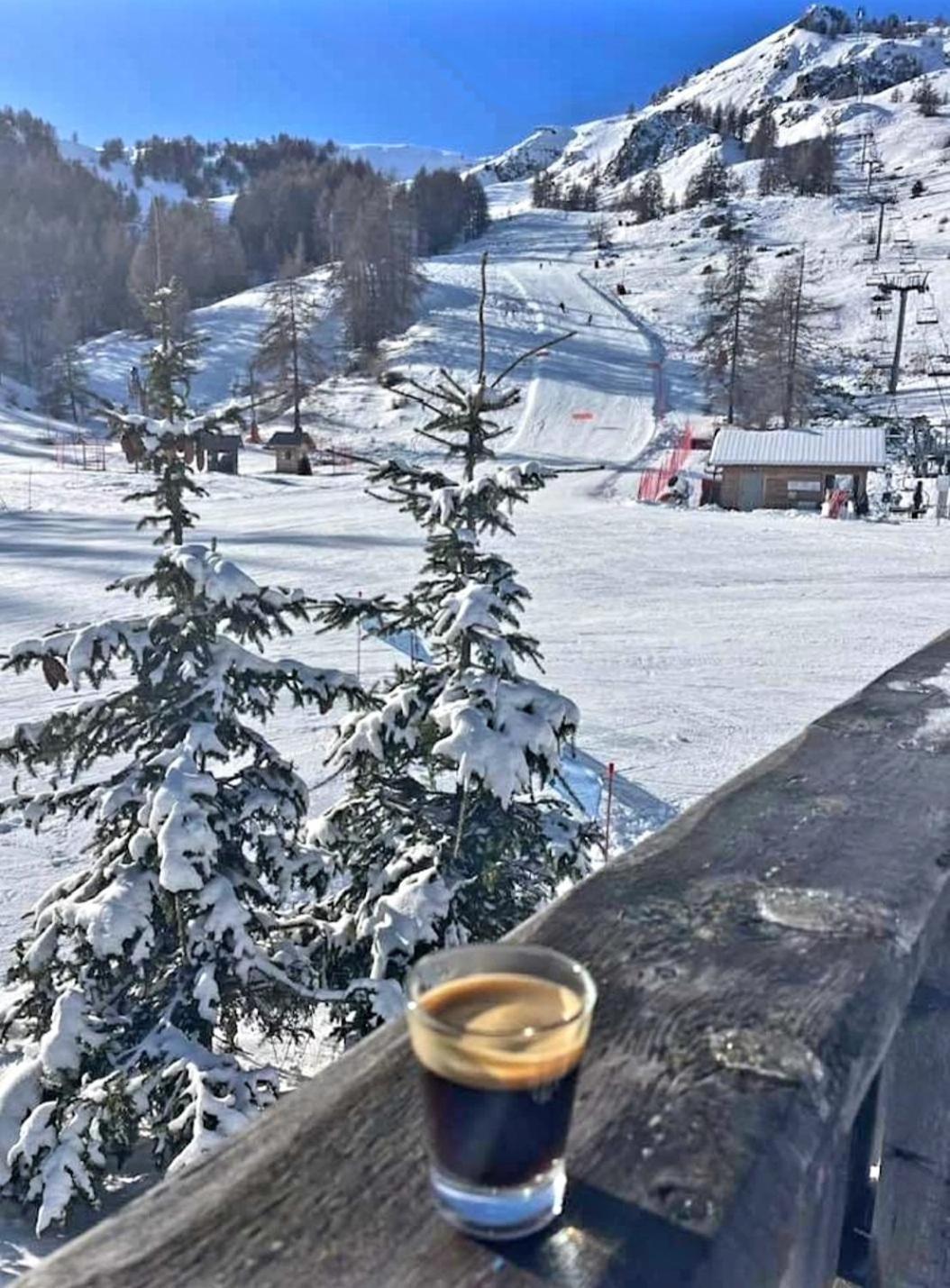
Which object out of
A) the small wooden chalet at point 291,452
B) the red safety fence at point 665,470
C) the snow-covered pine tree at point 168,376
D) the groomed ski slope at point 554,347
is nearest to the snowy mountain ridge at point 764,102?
the groomed ski slope at point 554,347

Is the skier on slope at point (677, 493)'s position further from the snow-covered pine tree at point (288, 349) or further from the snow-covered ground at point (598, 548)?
the snow-covered pine tree at point (288, 349)

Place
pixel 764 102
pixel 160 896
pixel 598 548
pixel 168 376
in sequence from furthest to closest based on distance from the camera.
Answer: pixel 764 102 < pixel 598 548 < pixel 168 376 < pixel 160 896

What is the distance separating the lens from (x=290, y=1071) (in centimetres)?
591

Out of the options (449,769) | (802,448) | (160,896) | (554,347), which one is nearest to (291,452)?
(802,448)

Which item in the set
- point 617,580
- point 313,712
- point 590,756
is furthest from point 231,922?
point 617,580

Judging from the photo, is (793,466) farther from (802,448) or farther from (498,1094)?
(498,1094)

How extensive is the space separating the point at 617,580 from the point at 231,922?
49.5 ft

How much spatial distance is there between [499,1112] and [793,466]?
31852 millimetres

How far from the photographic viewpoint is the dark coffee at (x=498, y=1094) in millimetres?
717

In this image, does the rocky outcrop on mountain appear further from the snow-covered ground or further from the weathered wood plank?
the weathered wood plank

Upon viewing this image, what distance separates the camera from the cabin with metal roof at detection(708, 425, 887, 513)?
3023 cm

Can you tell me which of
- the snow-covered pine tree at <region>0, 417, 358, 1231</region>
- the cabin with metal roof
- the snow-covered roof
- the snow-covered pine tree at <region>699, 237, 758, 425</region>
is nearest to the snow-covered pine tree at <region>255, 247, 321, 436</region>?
the snow-covered pine tree at <region>699, 237, 758, 425</region>

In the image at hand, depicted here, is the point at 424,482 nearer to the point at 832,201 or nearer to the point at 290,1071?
the point at 290,1071

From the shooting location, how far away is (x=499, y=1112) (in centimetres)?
72
